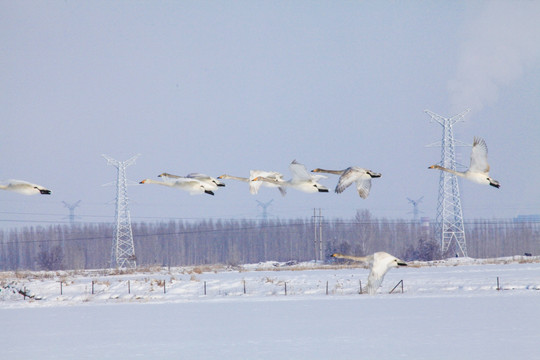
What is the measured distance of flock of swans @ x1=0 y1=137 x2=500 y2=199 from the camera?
28.3ft

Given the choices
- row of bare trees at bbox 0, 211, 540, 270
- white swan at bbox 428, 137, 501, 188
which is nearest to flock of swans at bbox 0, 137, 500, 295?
white swan at bbox 428, 137, 501, 188

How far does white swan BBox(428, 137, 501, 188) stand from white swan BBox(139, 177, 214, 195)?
9.46 ft

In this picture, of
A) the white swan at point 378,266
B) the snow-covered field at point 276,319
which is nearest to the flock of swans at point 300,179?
the white swan at point 378,266

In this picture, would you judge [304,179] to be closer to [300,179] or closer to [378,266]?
[300,179]

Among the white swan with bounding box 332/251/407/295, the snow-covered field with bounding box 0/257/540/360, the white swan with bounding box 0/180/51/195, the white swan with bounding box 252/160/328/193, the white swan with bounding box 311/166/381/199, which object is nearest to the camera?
the white swan with bounding box 0/180/51/195

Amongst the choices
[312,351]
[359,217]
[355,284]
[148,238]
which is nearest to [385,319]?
[312,351]

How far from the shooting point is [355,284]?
37.7 m

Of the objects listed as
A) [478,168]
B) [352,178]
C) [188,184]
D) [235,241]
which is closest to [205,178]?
[188,184]

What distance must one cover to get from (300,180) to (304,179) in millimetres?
54

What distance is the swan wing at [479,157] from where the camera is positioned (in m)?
9.77

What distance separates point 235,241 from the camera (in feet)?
380

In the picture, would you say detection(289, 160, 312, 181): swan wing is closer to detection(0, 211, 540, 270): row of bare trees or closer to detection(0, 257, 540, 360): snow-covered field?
detection(0, 257, 540, 360): snow-covered field

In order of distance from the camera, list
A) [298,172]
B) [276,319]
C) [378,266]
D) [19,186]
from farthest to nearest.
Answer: [276,319], [378,266], [298,172], [19,186]

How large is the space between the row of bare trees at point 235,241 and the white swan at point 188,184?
8644cm
